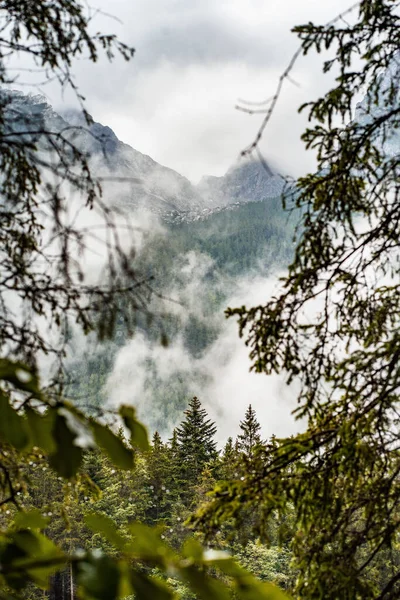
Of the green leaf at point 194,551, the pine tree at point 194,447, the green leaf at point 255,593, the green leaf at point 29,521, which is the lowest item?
the green leaf at point 255,593

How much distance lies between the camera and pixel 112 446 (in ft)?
2.89

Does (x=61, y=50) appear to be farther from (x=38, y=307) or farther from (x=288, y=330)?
(x=288, y=330)

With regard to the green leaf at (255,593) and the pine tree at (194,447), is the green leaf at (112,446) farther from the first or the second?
the pine tree at (194,447)

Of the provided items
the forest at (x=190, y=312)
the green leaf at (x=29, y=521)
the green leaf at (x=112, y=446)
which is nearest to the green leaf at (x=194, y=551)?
the forest at (x=190, y=312)

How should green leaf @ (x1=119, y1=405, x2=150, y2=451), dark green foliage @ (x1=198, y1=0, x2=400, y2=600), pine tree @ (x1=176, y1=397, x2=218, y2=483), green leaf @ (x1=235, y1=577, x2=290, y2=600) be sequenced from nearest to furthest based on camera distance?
green leaf @ (x1=235, y1=577, x2=290, y2=600), green leaf @ (x1=119, y1=405, x2=150, y2=451), dark green foliage @ (x1=198, y1=0, x2=400, y2=600), pine tree @ (x1=176, y1=397, x2=218, y2=483)

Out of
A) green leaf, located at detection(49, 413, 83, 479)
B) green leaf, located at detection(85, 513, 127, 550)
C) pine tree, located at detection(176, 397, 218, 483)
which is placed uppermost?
pine tree, located at detection(176, 397, 218, 483)

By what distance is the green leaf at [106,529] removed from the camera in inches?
33.5

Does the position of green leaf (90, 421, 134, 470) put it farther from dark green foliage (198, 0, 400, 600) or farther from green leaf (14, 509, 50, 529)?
dark green foliage (198, 0, 400, 600)

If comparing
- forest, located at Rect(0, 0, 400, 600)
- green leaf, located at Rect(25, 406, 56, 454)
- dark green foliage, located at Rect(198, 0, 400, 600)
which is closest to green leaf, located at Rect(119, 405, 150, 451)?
forest, located at Rect(0, 0, 400, 600)

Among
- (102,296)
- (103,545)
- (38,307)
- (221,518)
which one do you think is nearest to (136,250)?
(102,296)

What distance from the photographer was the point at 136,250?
230 cm

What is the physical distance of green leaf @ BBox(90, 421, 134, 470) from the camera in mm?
872

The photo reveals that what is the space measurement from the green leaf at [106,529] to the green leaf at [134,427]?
7.4 inches

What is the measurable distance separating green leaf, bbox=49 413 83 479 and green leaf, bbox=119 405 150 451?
181mm
